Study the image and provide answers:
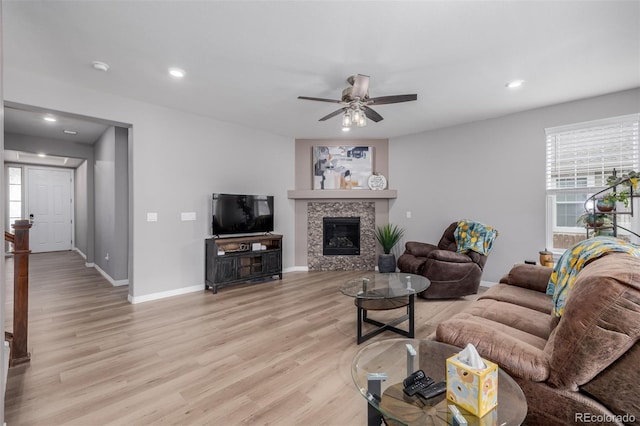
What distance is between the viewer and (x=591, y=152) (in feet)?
12.0

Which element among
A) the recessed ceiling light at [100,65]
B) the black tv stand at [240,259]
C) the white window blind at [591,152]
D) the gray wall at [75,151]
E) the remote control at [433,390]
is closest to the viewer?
the remote control at [433,390]

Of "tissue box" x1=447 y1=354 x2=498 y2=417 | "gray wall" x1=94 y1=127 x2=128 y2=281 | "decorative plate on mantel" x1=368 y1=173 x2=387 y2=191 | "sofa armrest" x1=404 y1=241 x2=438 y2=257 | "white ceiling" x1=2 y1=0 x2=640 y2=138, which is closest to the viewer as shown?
"tissue box" x1=447 y1=354 x2=498 y2=417

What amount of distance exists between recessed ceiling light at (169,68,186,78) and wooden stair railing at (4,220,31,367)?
186cm

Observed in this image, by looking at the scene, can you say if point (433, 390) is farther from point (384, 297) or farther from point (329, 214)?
point (329, 214)

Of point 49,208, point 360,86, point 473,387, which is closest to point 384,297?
point 473,387

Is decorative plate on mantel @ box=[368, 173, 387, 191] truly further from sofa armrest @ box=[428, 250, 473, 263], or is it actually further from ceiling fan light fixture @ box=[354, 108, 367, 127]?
ceiling fan light fixture @ box=[354, 108, 367, 127]

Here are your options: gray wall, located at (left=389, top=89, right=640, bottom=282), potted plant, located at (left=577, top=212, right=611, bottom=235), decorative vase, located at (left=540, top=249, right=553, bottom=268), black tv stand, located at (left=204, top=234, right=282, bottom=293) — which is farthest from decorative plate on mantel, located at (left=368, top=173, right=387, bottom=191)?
potted plant, located at (left=577, top=212, right=611, bottom=235)

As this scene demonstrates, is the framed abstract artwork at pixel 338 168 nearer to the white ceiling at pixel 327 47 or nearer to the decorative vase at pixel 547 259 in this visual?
the white ceiling at pixel 327 47

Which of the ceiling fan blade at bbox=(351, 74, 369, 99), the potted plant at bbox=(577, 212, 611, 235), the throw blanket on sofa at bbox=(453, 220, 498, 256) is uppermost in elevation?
the ceiling fan blade at bbox=(351, 74, 369, 99)

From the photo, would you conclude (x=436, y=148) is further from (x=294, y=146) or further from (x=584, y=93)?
(x=294, y=146)

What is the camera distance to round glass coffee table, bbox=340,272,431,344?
8.59 ft

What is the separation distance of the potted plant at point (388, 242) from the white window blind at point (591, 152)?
7.81 ft

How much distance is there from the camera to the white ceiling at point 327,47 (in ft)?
6.64

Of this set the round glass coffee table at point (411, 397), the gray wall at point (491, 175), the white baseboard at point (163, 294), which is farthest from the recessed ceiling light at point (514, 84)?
the white baseboard at point (163, 294)
